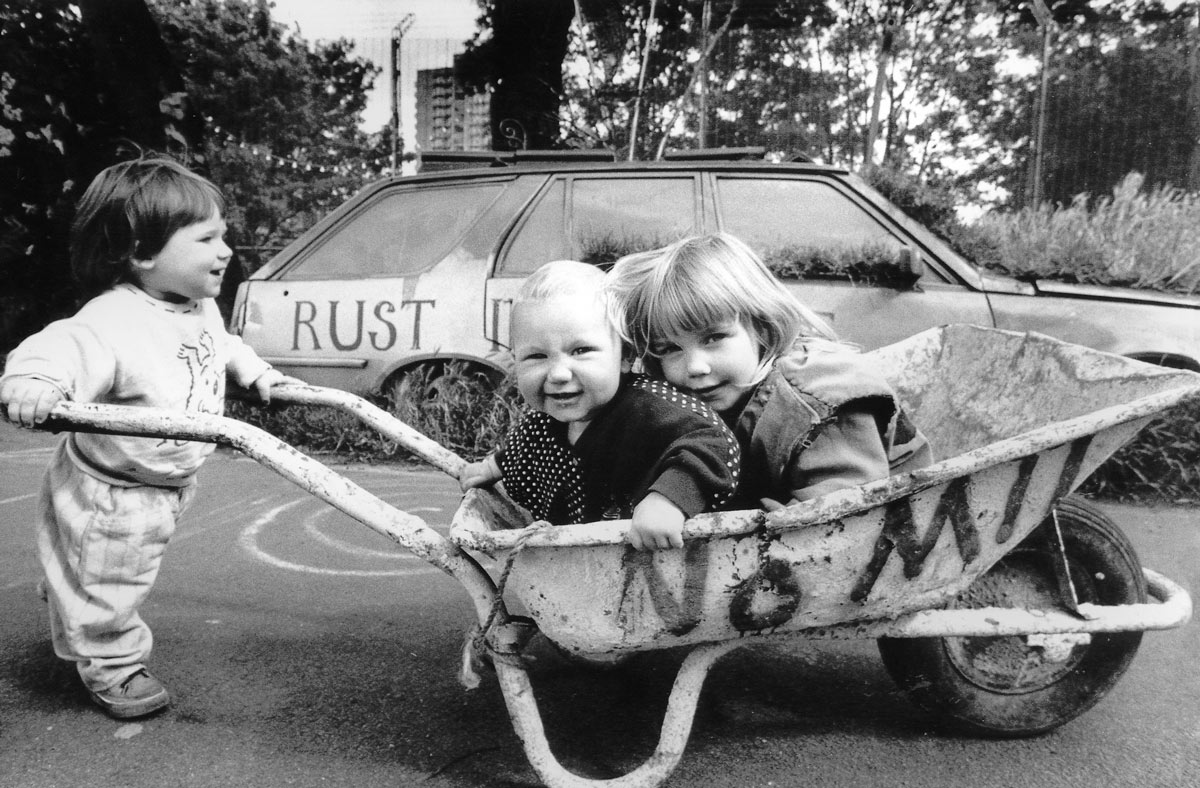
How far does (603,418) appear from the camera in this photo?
158cm

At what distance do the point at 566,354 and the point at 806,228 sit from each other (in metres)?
2.46

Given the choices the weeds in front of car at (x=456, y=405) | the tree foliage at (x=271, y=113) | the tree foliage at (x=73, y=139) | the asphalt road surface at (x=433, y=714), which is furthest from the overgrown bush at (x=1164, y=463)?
the tree foliage at (x=271, y=113)

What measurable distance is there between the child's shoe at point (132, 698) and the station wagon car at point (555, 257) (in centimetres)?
225

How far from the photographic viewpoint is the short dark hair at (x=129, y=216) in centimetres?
175

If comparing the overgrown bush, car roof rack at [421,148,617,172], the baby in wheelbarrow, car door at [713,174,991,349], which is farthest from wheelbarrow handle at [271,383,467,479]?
the overgrown bush

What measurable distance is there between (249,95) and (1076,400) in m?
9.21

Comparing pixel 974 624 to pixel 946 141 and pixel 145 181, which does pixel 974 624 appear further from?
pixel 946 141

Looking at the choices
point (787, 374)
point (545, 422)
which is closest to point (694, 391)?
point (787, 374)

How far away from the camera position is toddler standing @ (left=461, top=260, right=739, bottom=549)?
1.40 m

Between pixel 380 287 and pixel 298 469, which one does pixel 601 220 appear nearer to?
pixel 380 287

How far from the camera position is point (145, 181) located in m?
1.77

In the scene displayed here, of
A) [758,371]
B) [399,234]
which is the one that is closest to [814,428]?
[758,371]

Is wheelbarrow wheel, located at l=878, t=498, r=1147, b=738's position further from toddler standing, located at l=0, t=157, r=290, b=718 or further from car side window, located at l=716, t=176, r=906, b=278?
car side window, located at l=716, t=176, r=906, b=278

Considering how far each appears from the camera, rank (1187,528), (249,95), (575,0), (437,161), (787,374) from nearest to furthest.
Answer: (787,374), (1187,528), (437,161), (575,0), (249,95)
